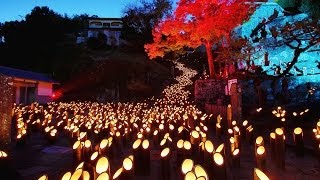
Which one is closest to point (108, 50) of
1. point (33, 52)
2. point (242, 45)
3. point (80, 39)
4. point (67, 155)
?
point (80, 39)

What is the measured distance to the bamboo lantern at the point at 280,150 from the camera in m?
5.34

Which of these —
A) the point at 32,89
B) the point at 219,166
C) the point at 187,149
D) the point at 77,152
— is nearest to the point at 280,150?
the point at 187,149

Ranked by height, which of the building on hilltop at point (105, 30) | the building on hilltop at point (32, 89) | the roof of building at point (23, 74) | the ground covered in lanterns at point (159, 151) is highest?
the building on hilltop at point (105, 30)

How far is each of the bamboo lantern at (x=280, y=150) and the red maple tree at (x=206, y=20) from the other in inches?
536

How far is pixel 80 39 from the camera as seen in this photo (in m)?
34.8

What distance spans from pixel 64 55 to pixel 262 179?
29239mm

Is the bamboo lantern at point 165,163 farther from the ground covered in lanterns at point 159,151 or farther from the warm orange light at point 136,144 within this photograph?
the warm orange light at point 136,144

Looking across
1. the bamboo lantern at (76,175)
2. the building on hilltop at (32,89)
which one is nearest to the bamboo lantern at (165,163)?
the bamboo lantern at (76,175)

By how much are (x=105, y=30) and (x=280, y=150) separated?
108 ft

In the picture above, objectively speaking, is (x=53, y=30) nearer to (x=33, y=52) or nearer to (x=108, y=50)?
(x=33, y=52)

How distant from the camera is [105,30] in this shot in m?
36.3

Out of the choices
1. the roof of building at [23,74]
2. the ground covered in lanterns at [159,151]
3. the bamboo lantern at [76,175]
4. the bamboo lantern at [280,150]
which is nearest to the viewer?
the bamboo lantern at [76,175]

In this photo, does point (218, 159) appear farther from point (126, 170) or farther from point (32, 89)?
point (32, 89)

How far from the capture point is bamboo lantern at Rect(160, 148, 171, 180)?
4.23m
